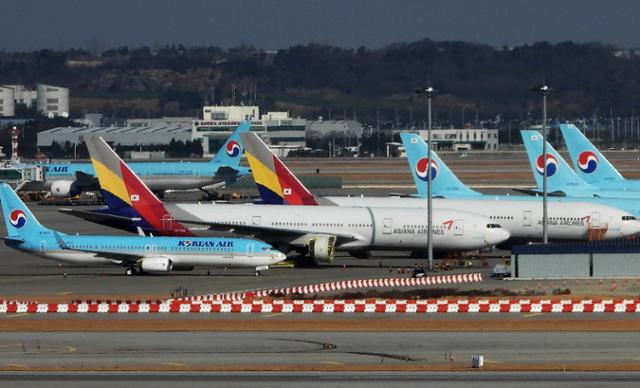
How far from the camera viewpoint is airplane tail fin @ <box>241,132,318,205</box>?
6962cm

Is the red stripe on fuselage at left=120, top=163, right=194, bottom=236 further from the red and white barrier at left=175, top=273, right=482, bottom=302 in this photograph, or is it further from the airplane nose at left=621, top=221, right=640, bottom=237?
the airplane nose at left=621, top=221, right=640, bottom=237

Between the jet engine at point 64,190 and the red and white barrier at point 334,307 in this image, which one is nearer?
the red and white barrier at point 334,307

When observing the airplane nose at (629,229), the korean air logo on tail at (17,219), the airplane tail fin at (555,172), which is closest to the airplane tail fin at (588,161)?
the airplane tail fin at (555,172)

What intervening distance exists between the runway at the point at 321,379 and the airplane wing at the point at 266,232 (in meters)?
31.2

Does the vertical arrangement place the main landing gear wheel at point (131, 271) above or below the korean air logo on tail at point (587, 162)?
below

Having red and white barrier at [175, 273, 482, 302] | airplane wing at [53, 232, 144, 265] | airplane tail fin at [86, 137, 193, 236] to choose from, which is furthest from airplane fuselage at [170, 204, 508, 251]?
red and white barrier at [175, 273, 482, 302]

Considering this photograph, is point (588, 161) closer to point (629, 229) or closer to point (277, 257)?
point (629, 229)

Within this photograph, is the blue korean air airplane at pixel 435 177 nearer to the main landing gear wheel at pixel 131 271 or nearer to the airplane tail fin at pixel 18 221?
the main landing gear wheel at pixel 131 271

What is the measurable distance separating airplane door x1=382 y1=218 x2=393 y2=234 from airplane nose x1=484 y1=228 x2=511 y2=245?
4.32 metres

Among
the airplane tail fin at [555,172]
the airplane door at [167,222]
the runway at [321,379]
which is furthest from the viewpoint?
the airplane tail fin at [555,172]

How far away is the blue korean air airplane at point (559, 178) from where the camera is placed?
84500mm

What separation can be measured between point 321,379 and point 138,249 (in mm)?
28343

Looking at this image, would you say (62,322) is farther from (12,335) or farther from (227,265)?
(227,265)

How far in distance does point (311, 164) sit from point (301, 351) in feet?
468
